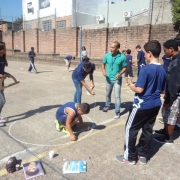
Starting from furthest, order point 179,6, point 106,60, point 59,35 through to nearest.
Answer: point 59,35 < point 179,6 < point 106,60

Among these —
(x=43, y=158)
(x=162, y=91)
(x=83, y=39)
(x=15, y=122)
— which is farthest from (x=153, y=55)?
(x=83, y=39)

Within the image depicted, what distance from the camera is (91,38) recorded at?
56.6 ft

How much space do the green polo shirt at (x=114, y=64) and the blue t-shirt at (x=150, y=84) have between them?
2.10m

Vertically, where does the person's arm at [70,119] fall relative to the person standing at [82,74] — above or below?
below

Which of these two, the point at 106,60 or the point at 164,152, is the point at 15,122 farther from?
the point at 164,152

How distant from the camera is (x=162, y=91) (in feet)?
9.56

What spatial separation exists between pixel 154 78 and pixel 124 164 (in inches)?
55.0

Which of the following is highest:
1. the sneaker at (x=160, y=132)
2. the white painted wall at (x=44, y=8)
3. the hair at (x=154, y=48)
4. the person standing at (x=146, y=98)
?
the white painted wall at (x=44, y=8)

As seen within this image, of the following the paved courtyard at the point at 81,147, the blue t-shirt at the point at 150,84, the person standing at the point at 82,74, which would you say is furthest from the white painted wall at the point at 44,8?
the blue t-shirt at the point at 150,84

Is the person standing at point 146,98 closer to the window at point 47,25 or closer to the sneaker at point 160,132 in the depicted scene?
the sneaker at point 160,132

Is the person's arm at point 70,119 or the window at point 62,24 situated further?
the window at point 62,24

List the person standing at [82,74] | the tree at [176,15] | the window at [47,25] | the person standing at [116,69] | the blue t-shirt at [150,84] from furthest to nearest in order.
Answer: the window at [47,25] < the tree at [176,15] < the person standing at [116,69] < the person standing at [82,74] < the blue t-shirt at [150,84]

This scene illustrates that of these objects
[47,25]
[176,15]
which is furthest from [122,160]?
[47,25]

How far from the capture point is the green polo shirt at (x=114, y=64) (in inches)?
191
